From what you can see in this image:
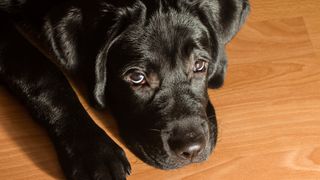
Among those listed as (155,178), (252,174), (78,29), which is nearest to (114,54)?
(78,29)

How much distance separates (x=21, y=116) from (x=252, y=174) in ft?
2.58

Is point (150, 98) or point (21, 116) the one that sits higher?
point (150, 98)

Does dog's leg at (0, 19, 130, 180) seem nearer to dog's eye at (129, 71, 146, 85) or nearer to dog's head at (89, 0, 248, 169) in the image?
dog's head at (89, 0, 248, 169)

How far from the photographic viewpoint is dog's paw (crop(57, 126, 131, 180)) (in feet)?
5.95

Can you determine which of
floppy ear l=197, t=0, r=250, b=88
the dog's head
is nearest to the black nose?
the dog's head

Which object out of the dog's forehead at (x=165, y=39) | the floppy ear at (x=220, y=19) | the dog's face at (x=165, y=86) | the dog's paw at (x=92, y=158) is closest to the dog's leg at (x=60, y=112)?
the dog's paw at (x=92, y=158)

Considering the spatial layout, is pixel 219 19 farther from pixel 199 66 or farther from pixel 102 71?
pixel 102 71

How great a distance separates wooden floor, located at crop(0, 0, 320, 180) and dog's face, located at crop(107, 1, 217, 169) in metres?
0.12

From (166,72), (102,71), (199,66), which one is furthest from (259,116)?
(102,71)

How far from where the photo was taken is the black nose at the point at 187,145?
1811mm

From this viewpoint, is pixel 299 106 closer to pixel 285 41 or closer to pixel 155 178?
pixel 285 41

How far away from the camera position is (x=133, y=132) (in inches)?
75.5

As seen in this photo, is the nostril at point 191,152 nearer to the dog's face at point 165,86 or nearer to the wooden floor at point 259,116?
the dog's face at point 165,86

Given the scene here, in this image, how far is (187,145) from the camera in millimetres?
1811
